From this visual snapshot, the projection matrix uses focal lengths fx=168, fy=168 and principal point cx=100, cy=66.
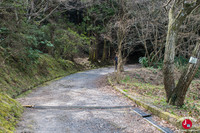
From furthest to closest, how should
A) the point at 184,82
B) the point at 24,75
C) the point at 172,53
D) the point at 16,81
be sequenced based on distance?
the point at 24,75 < the point at 16,81 < the point at 172,53 < the point at 184,82

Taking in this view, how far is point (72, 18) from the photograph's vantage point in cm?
2477

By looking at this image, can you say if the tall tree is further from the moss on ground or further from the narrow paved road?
the moss on ground

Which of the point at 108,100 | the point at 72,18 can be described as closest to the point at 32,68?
the point at 108,100

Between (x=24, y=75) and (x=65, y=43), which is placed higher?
(x=65, y=43)

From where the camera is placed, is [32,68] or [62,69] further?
[62,69]

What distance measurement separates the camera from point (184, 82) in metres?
5.15

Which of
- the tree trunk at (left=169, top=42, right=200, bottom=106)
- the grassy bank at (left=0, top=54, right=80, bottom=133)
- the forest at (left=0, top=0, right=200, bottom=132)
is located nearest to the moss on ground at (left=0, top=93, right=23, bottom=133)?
the grassy bank at (left=0, top=54, right=80, bottom=133)

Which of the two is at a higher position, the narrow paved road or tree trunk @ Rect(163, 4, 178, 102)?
tree trunk @ Rect(163, 4, 178, 102)

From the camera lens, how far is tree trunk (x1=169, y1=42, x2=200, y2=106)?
4977 mm

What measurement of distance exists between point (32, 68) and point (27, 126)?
7.62 meters

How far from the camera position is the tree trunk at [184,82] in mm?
4977

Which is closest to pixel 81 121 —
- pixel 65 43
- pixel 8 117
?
pixel 8 117

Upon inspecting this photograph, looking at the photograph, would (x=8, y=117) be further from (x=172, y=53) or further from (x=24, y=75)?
(x=24, y=75)

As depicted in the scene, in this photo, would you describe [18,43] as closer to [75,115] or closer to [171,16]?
[75,115]
